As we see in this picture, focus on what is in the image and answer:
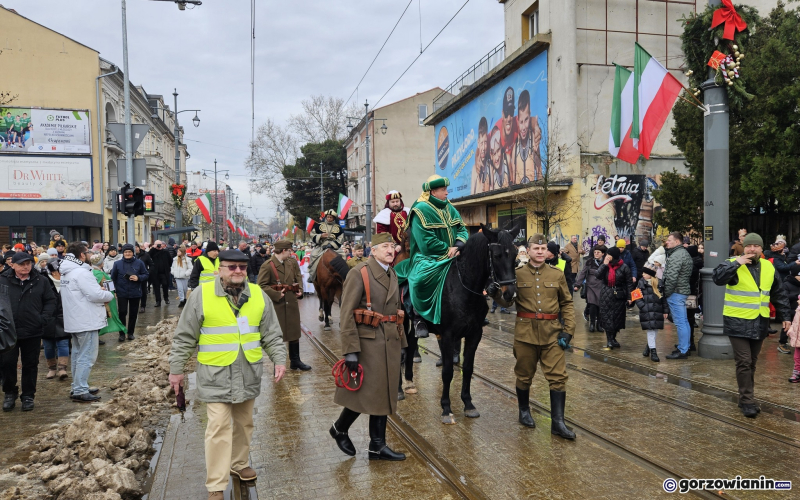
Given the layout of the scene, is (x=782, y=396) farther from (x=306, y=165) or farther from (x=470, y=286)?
(x=306, y=165)

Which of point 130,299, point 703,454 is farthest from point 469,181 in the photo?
point 703,454

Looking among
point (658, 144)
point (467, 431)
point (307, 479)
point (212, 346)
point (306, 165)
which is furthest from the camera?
point (306, 165)

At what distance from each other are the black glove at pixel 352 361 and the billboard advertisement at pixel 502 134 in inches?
741

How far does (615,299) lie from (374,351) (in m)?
6.54

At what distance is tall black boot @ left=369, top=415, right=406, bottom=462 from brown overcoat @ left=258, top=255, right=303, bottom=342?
386cm

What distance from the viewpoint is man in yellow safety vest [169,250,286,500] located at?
174 inches

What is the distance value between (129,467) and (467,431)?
126 inches

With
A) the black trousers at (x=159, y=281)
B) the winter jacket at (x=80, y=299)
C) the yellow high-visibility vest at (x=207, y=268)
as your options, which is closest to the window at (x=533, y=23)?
the black trousers at (x=159, y=281)

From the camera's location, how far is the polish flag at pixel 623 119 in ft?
37.3

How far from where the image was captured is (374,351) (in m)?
5.24

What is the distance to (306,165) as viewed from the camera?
192 ft

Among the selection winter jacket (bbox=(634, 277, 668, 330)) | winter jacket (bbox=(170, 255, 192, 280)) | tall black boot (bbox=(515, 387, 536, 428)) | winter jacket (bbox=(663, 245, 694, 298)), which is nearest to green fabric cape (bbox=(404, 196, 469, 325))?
tall black boot (bbox=(515, 387, 536, 428))

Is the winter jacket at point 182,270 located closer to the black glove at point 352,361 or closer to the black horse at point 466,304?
the black horse at point 466,304

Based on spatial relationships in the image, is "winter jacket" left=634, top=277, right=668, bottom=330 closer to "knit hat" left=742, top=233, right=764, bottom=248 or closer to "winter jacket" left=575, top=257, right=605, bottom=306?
"winter jacket" left=575, top=257, right=605, bottom=306
